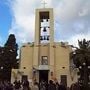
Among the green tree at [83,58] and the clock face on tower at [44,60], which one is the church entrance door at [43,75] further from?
the green tree at [83,58]

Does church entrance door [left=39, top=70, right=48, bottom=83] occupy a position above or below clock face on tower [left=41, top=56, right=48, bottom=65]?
below

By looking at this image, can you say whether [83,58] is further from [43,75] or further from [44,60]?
[43,75]

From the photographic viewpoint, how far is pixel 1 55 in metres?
58.7

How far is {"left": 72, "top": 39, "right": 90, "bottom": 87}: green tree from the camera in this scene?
45250 mm

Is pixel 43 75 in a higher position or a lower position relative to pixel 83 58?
lower

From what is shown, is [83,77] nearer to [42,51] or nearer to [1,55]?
[42,51]

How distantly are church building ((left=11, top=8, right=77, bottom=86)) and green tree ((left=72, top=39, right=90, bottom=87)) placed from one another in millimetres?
1014

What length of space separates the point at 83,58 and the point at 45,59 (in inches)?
198

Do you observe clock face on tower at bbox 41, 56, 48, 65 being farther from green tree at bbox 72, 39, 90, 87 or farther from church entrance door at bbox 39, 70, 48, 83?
green tree at bbox 72, 39, 90, 87

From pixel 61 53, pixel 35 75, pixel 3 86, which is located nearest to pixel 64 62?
pixel 61 53

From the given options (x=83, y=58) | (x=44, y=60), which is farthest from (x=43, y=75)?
(x=83, y=58)

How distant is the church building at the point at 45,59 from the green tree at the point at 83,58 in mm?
1014

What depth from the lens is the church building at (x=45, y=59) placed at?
4428cm

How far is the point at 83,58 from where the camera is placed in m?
45.5
